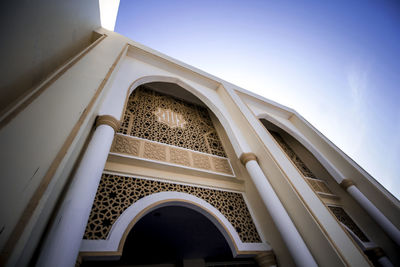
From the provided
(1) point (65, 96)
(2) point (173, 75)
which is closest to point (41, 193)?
(1) point (65, 96)

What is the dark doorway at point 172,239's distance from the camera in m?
2.87

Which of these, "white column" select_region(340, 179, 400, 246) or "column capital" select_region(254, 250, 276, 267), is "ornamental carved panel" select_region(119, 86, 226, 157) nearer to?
"column capital" select_region(254, 250, 276, 267)

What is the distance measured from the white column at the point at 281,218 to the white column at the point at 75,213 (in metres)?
1.60

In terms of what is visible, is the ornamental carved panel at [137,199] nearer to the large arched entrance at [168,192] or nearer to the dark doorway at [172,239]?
the large arched entrance at [168,192]

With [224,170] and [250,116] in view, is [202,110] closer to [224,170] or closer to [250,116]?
[250,116]

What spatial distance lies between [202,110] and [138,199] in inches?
98.3

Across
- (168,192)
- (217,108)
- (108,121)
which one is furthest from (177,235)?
(108,121)

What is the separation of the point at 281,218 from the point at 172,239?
2.32 meters

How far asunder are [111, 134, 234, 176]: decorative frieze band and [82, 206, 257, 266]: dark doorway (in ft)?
2.64

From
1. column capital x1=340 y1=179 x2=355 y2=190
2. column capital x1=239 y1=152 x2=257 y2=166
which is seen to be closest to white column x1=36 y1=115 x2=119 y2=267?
column capital x1=239 y1=152 x2=257 y2=166

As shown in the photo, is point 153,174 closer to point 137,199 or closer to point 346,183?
point 137,199

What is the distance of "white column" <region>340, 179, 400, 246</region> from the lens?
8.51 ft

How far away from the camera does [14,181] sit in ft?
2.14

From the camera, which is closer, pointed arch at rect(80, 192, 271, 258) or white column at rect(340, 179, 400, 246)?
pointed arch at rect(80, 192, 271, 258)
